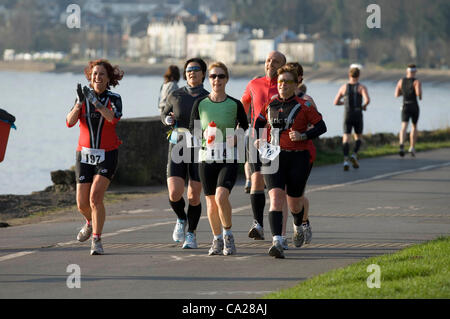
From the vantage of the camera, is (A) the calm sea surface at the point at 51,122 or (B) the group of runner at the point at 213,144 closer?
(B) the group of runner at the point at 213,144

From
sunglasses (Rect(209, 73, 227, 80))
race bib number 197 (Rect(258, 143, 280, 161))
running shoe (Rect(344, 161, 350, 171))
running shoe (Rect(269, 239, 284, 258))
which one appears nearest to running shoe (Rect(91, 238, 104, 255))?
running shoe (Rect(269, 239, 284, 258))

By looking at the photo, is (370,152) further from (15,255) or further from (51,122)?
(51,122)

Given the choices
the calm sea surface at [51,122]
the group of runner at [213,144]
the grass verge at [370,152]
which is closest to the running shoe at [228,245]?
the group of runner at [213,144]

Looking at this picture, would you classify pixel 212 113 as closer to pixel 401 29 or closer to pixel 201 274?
pixel 201 274

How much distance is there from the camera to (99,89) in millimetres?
10789

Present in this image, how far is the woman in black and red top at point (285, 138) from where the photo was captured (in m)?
10.5

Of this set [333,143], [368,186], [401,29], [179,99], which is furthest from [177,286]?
[401,29]

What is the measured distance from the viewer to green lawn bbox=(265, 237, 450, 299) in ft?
26.7

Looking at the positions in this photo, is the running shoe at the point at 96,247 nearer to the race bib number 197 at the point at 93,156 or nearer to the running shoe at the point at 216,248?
the race bib number 197 at the point at 93,156

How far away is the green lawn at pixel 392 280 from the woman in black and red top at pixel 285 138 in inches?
42.1

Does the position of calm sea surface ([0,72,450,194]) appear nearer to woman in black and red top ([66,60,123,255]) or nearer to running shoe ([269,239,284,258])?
woman in black and red top ([66,60,123,255])

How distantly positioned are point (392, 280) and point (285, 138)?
219cm

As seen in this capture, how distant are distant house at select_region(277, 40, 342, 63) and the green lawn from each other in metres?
182

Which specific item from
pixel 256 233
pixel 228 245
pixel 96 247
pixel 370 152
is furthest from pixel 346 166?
pixel 96 247
